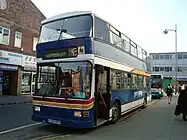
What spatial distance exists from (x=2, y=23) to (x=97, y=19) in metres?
16.6

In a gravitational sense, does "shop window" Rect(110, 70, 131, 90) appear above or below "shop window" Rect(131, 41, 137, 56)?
below

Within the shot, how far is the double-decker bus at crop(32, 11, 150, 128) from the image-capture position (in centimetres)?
820

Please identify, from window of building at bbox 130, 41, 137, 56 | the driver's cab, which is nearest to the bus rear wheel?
the driver's cab

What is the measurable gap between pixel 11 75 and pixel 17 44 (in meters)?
3.25

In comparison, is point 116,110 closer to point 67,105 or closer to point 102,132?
point 102,132

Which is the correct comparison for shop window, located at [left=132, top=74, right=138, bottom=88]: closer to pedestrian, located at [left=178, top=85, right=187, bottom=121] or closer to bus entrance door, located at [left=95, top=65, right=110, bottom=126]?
pedestrian, located at [left=178, top=85, right=187, bottom=121]

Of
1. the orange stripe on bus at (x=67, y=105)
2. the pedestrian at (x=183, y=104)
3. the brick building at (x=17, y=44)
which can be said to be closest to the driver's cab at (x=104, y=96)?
the orange stripe on bus at (x=67, y=105)

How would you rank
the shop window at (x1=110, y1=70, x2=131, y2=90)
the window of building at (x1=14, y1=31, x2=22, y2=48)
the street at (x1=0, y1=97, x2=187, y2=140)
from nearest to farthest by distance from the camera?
the street at (x1=0, y1=97, x2=187, y2=140) < the shop window at (x1=110, y1=70, x2=131, y2=90) < the window of building at (x1=14, y1=31, x2=22, y2=48)

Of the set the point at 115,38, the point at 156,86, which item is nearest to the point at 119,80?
the point at 115,38

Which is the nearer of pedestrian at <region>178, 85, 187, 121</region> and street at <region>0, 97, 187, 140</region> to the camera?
street at <region>0, 97, 187, 140</region>

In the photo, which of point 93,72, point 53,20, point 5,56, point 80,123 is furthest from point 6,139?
point 5,56

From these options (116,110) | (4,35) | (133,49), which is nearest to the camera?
(116,110)

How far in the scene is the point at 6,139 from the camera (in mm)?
7332

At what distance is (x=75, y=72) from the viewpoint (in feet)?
27.2
